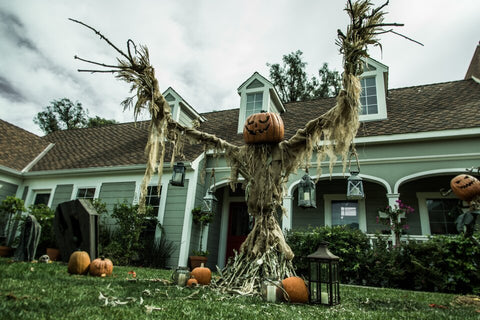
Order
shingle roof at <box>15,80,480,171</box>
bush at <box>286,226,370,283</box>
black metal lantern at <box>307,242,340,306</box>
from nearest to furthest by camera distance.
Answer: black metal lantern at <box>307,242,340,306</box> < bush at <box>286,226,370,283</box> < shingle roof at <box>15,80,480,171</box>

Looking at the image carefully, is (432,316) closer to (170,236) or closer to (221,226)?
(170,236)

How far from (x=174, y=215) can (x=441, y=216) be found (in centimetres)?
733

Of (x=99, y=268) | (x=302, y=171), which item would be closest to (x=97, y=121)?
(x=302, y=171)

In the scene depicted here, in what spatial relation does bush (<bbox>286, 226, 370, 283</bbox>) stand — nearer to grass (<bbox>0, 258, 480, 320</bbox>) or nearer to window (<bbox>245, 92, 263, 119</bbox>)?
grass (<bbox>0, 258, 480, 320</bbox>)

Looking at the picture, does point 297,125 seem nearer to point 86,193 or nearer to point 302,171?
point 302,171

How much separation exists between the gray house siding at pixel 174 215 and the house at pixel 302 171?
0.09ft

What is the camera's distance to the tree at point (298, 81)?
18.7 metres

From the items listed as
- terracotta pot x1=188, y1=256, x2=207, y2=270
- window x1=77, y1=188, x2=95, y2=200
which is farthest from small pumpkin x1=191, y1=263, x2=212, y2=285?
window x1=77, y1=188, x2=95, y2=200

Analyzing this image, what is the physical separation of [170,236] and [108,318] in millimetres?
6624

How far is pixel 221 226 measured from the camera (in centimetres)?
940

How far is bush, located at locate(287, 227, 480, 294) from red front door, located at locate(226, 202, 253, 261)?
2769mm

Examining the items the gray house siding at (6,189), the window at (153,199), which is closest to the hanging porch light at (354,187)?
the window at (153,199)

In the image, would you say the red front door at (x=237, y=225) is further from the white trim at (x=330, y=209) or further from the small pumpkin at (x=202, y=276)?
the small pumpkin at (x=202, y=276)

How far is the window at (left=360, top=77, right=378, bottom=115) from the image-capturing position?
8.45m
